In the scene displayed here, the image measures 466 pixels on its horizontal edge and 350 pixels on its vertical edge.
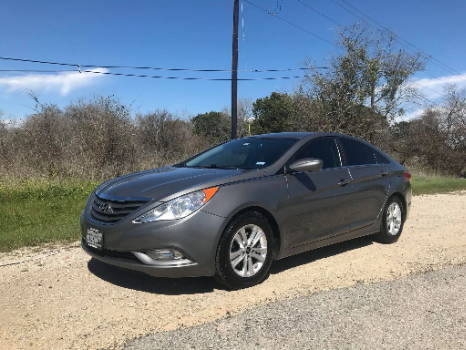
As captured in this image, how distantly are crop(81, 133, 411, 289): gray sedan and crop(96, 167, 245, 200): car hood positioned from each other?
0.03 feet

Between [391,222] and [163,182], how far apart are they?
359 centimetres

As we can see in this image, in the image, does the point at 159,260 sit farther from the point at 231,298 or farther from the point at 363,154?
the point at 363,154

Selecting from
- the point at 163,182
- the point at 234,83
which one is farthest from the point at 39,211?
the point at 234,83

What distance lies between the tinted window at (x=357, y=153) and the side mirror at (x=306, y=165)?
101cm

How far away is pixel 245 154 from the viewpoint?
5.05 meters

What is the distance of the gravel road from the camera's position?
122 inches

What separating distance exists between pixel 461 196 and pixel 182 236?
1089 cm

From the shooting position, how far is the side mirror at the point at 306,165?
15.1ft

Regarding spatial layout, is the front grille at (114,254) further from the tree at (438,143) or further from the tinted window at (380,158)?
the tree at (438,143)

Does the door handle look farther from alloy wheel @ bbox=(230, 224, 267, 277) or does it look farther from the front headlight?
the front headlight

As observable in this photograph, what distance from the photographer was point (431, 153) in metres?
33.0

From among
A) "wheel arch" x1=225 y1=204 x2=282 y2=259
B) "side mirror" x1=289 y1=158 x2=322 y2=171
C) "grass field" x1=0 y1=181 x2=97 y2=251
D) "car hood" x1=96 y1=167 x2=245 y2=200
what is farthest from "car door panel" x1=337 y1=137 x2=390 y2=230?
"grass field" x1=0 y1=181 x2=97 y2=251

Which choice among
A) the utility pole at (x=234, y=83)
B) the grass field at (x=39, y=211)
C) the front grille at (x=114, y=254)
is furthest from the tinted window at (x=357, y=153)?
the utility pole at (x=234, y=83)

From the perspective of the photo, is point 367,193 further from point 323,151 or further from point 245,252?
point 245,252
